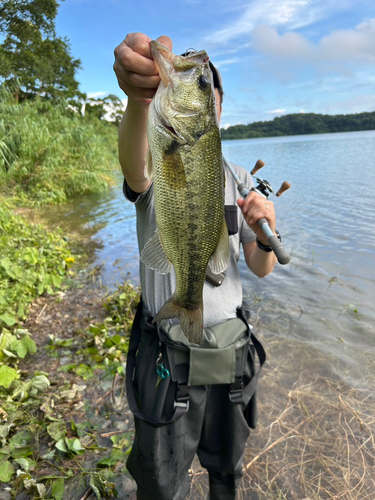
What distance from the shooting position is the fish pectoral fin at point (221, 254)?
5.18 ft

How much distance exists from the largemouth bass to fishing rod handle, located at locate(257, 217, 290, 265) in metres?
0.33

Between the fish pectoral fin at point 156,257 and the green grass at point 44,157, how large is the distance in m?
7.71

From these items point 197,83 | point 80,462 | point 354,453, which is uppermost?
point 197,83

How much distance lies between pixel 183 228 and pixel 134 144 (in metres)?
0.63

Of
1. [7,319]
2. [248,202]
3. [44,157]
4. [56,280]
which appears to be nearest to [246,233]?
[248,202]

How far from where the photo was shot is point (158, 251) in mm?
1612

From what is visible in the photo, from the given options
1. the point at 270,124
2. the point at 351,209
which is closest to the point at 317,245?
the point at 351,209

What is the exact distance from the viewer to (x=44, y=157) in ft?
39.4

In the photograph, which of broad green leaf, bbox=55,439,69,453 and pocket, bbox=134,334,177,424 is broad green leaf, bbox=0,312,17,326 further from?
pocket, bbox=134,334,177,424

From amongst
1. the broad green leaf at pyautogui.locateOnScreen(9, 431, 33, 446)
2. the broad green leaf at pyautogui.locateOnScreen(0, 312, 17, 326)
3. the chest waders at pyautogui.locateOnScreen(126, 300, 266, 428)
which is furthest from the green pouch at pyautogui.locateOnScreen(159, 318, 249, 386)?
the broad green leaf at pyautogui.locateOnScreen(0, 312, 17, 326)

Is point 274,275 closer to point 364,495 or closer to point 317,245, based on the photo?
point 317,245

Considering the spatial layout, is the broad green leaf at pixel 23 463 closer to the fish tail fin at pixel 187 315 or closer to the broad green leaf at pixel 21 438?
the broad green leaf at pixel 21 438

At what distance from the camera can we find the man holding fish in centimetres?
135

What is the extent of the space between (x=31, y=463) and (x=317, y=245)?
7681mm
